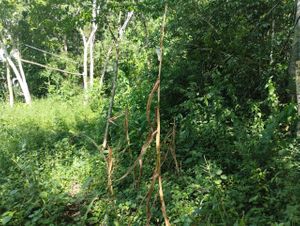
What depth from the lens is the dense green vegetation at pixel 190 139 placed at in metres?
3.12

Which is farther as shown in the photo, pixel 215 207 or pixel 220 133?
pixel 220 133

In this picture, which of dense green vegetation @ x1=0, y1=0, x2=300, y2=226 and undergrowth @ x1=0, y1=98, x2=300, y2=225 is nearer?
undergrowth @ x1=0, y1=98, x2=300, y2=225

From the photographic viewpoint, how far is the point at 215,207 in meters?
2.91

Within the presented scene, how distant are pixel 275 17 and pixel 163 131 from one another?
252 cm

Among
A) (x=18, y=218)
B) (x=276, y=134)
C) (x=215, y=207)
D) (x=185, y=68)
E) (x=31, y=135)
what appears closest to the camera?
(x=215, y=207)

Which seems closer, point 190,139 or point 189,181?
point 189,181

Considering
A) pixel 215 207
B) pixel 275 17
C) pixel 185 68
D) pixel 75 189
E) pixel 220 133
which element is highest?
pixel 275 17

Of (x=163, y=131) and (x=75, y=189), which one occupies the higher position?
(x=163, y=131)

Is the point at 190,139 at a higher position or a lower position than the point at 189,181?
higher

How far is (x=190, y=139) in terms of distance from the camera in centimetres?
442

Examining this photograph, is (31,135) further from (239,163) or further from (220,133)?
(239,163)

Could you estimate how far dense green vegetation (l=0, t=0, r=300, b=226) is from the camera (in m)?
3.12

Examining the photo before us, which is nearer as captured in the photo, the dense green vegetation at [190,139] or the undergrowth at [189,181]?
the undergrowth at [189,181]

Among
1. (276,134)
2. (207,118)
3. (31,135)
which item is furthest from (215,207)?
(31,135)
